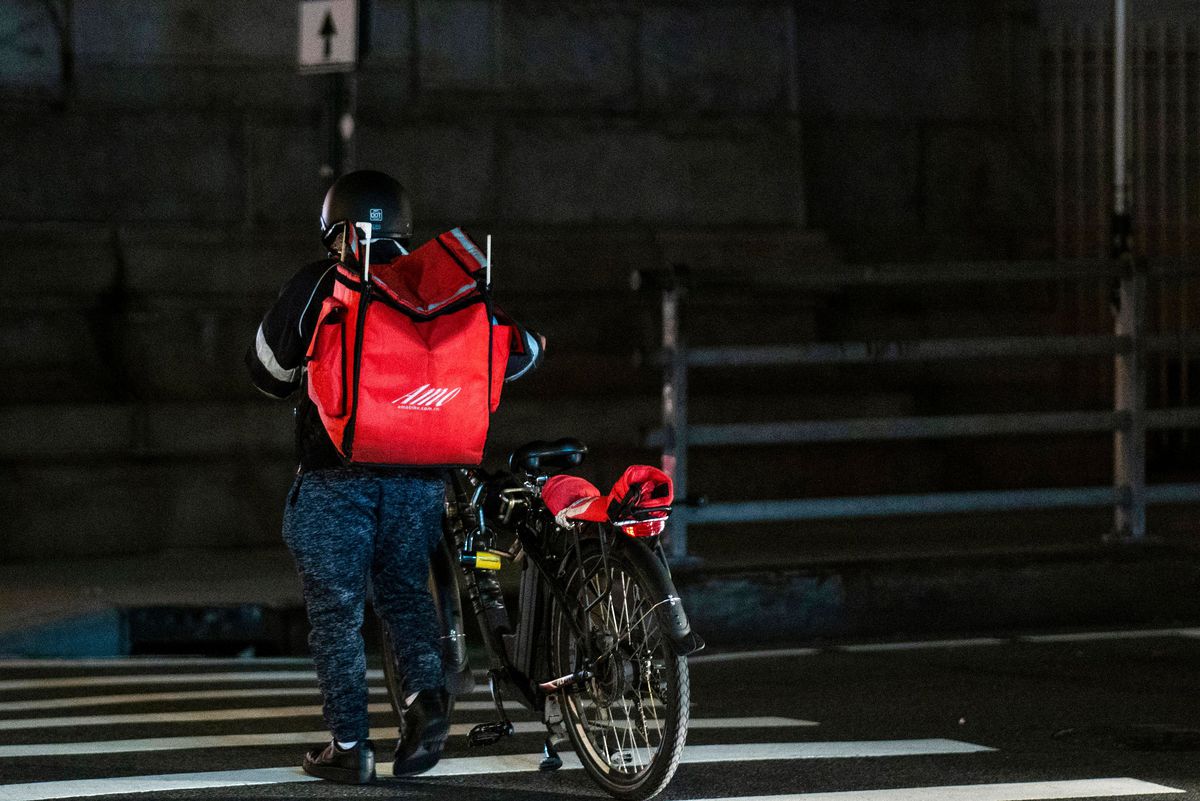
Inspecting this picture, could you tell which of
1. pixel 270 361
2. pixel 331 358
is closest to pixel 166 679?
pixel 270 361

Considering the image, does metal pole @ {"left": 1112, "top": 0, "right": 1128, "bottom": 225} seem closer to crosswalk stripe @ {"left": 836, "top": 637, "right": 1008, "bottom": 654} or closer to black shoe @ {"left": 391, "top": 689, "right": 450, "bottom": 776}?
crosswalk stripe @ {"left": 836, "top": 637, "right": 1008, "bottom": 654}

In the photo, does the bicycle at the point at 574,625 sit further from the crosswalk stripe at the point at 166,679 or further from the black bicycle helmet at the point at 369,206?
the crosswalk stripe at the point at 166,679

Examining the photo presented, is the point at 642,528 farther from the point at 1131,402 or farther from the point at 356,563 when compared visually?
the point at 1131,402

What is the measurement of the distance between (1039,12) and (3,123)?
24.7ft

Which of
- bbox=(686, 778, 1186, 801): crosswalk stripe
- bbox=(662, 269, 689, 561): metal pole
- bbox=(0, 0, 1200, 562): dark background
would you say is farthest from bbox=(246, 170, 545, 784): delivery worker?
bbox=(0, 0, 1200, 562): dark background

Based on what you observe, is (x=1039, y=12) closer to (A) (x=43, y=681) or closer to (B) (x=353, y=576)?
(A) (x=43, y=681)

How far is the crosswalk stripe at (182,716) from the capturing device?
761 centimetres

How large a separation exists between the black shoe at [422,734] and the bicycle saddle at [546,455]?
72cm

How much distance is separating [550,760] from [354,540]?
906 millimetres

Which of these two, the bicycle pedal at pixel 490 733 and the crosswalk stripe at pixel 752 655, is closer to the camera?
the bicycle pedal at pixel 490 733

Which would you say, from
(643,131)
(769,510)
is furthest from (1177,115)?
(769,510)

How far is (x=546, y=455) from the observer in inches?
253

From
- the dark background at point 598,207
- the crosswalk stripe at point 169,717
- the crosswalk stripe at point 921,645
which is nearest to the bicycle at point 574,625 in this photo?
the crosswalk stripe at point 169,717

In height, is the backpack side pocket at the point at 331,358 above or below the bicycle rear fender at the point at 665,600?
above
